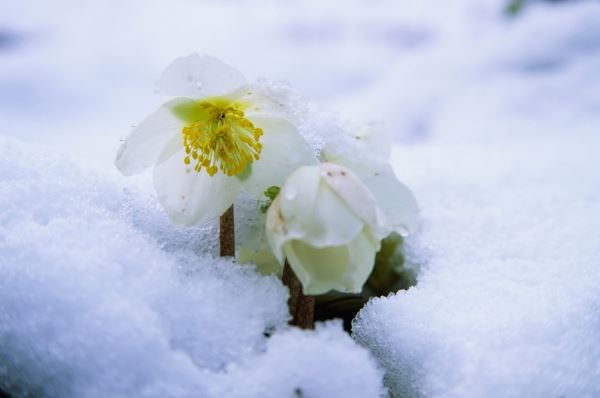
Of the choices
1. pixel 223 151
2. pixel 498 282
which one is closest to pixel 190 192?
pixel 223 151

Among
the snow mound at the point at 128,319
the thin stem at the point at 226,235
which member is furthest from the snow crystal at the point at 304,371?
the thin stem at the point at 226,235

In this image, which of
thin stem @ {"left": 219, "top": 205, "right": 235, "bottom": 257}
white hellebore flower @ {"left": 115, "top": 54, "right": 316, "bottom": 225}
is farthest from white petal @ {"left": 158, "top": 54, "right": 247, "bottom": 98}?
thin stem @ {"left": 219, "top": 205, "right": 235, "bottom": 257}

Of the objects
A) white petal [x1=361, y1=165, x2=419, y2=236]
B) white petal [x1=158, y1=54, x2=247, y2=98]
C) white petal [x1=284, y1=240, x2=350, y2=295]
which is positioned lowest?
white petal [x1=361, y1=165, x2=419, y2=236]

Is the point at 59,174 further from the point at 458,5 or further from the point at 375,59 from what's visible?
the point at 458,5

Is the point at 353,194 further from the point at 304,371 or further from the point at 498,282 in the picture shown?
the point at 498,282

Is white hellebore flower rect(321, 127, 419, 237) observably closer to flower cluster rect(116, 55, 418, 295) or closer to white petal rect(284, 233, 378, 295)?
flower cluster rect(116, 55, 418, 295)

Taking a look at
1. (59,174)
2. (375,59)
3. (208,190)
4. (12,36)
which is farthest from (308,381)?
(12,36)

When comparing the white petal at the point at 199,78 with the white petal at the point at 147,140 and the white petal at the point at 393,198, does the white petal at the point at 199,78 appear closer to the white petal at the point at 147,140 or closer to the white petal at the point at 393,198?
the white petal at the point at 147,140
